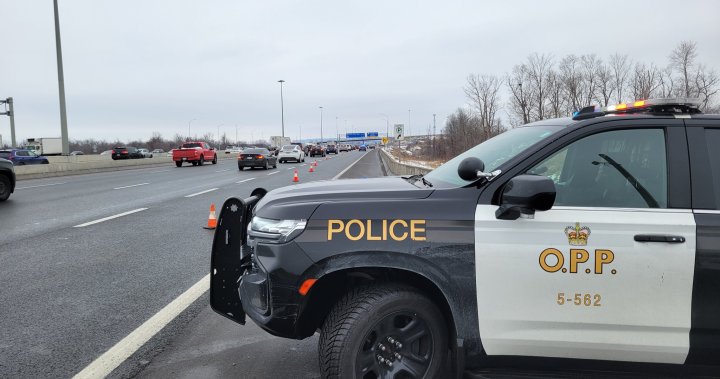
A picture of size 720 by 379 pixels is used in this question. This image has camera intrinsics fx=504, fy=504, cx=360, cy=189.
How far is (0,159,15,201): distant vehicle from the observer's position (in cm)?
1381

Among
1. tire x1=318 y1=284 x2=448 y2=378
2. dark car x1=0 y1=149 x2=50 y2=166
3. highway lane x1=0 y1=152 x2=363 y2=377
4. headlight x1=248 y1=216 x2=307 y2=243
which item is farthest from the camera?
dark car x1=0 y1=149 x2=50 y2=166

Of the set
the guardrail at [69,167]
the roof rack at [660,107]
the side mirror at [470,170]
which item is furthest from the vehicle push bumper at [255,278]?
the guardrail at [69,167]

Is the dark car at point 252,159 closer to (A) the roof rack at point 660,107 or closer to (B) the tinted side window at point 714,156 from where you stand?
(A) the roof rack at point 660,107

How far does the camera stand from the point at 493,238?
9.23 feet

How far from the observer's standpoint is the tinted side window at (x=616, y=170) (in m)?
2.97

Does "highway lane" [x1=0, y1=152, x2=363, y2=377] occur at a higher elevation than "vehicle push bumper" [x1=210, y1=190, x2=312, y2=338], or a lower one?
lower

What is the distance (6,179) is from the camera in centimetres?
1397

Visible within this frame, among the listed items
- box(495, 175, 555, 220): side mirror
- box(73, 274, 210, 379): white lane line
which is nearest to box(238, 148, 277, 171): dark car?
box(73, 274, 210, 379): white lane line

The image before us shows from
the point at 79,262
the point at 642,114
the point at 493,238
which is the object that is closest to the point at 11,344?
the point at 79,262

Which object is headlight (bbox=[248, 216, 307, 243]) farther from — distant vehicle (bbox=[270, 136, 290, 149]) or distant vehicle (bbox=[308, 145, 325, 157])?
distant vehicle (bbox=[270, 136, 290, 149])

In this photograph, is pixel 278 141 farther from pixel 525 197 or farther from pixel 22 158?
pixel 525 197

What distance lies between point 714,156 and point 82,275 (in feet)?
21.0

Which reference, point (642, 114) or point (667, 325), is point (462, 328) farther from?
point (642, 114)

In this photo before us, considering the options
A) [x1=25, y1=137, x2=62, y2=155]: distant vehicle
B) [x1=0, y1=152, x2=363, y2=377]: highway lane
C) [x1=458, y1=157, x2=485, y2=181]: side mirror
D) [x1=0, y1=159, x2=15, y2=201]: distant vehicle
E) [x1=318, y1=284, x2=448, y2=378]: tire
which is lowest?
[x1=0, y1=152, x2=363, y2=377]: highway lane
